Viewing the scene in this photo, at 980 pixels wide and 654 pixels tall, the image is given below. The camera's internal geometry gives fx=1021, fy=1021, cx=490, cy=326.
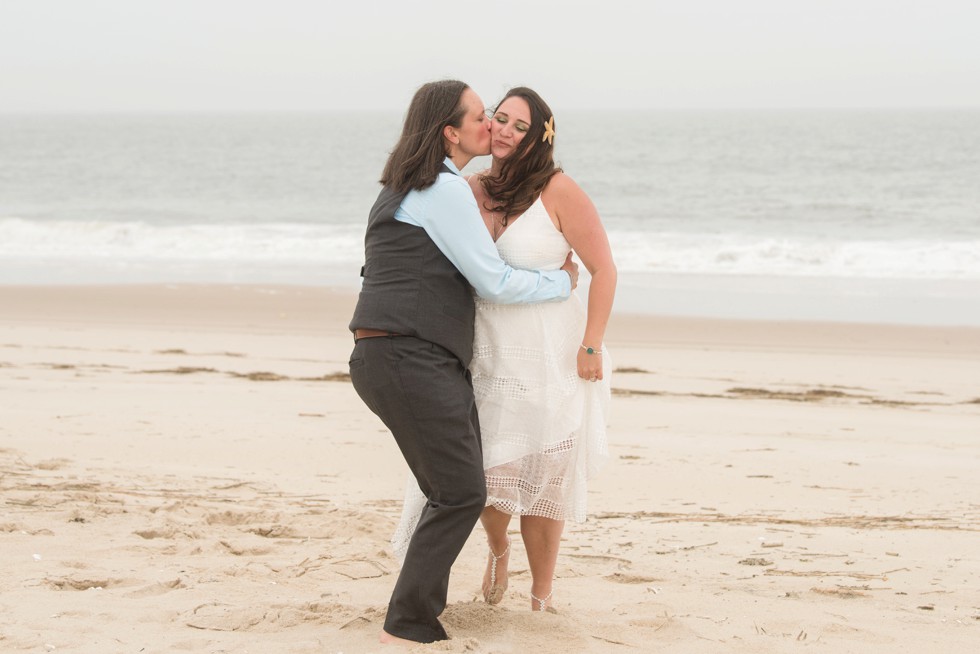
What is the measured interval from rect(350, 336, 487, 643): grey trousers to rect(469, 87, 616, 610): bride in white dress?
0.20 meters

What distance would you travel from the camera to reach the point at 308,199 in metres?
32.4

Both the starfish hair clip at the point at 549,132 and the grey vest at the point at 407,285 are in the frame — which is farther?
the starfish hair clip at the point at 549,132

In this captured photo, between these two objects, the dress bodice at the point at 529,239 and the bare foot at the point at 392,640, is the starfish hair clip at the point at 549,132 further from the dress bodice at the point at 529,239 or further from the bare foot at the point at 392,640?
the bare foot at the point at 392,640

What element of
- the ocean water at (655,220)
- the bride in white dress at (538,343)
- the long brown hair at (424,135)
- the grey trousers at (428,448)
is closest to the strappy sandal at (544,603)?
the bride in white dress at (538,343)

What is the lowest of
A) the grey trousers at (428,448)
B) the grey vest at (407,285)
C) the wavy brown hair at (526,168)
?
the grey trousers at (428,448)

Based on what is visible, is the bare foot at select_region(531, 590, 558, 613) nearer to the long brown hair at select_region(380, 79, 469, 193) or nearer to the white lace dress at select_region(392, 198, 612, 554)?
the white lace dress at select_region(392, 198, 612, 554)

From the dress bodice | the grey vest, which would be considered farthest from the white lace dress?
the grey vest

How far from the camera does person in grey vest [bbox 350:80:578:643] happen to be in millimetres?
3016

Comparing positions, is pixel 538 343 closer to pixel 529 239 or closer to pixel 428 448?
pixel 529 239

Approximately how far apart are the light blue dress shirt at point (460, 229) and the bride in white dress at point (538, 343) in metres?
0.26

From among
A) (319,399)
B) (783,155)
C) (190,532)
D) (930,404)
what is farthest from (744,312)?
(783,155)

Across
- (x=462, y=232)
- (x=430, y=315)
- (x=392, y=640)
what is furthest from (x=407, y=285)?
(x=392, y=640)

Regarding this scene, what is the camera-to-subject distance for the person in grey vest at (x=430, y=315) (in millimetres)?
3016

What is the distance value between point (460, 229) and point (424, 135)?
33 cm
